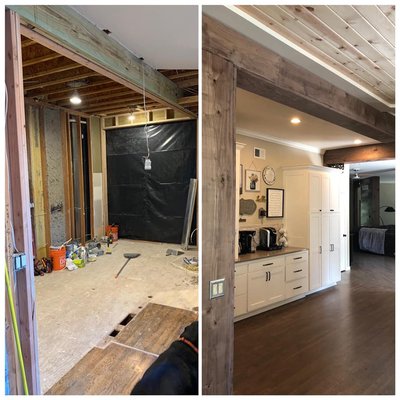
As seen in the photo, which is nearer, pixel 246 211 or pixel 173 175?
pixel 246 211

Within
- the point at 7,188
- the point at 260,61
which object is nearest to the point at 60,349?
the point at 7,188

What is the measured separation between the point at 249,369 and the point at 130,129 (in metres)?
5.01

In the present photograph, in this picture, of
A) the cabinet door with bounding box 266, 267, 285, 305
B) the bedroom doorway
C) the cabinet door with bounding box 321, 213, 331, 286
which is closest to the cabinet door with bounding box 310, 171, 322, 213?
the cabinet door with bounding box 321, 213, 331, 286

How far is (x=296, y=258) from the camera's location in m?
4.03

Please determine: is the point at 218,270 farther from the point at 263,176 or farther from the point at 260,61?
the point at 263,176

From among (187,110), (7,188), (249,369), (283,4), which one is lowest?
(249,369)

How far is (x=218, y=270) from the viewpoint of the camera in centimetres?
153

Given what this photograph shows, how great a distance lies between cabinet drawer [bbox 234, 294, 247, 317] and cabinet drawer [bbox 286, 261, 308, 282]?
0.84 m

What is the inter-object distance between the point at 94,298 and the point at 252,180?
2530mm

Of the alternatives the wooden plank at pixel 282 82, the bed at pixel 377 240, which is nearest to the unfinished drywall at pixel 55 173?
the wooden plank at pixel 282 82

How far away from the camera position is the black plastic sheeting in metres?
5.52

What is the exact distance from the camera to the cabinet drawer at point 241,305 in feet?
10.9

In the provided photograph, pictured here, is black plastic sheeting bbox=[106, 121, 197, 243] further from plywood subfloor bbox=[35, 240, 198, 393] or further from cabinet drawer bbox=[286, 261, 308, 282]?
cabinet drawer bbox=[286, 261, 308, 282]

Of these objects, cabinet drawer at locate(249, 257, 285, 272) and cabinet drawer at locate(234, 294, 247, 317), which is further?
cabinet drawer at locate(249, 257, 285, 272)
